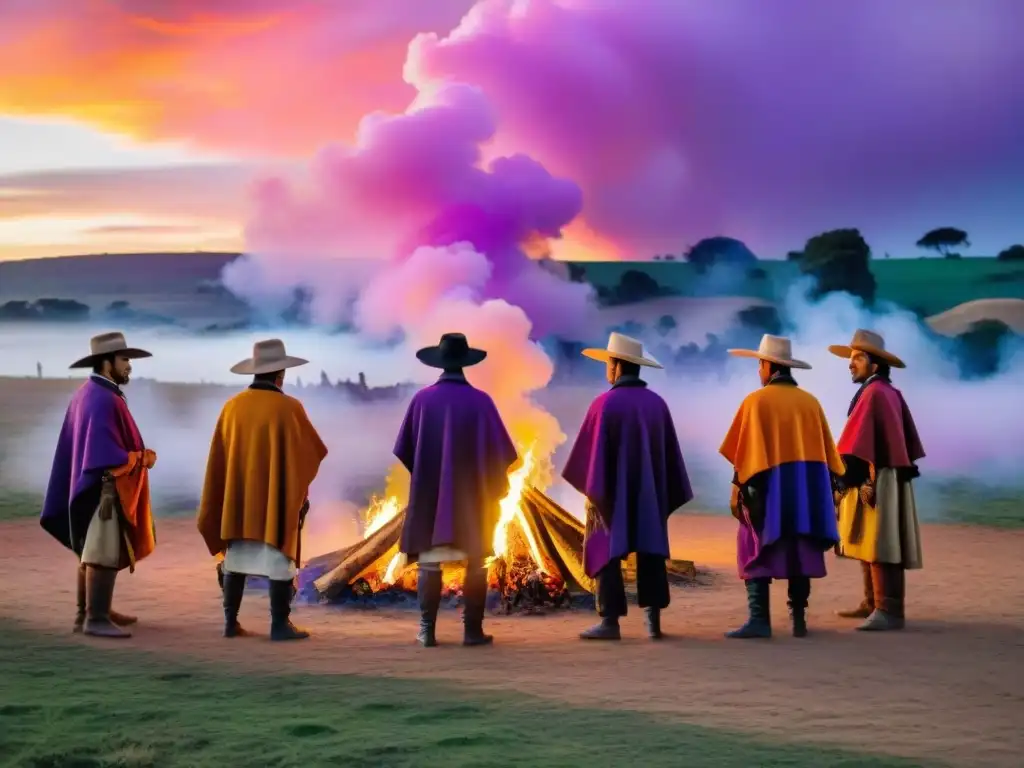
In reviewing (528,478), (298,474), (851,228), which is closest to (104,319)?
(851,228)

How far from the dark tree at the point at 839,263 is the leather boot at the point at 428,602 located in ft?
75.5

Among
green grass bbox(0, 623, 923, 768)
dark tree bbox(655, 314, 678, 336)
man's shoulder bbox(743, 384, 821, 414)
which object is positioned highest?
dark tree bbox(655, 314, 678, 336)

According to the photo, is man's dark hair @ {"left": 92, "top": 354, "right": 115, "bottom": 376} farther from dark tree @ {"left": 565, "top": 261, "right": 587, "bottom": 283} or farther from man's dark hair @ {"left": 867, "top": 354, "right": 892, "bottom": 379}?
dark tree @ {"left": 565, "top": 261, "right": 587, "bottom": 283}

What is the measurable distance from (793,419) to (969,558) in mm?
6251

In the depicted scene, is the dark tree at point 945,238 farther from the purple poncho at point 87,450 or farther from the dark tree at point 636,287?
the purple poncho at point 87,450

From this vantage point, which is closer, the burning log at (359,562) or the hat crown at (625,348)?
the hat crown at (625,348)

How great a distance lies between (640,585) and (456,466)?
159 cm

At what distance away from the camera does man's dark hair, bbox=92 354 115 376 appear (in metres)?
10.7

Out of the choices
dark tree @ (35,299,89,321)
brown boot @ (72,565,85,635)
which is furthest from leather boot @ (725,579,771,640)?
dark tree @ (35,299,89,321)

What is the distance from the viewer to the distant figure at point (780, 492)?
1055 cm

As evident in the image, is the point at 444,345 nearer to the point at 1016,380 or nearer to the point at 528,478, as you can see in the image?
the point at 528,478

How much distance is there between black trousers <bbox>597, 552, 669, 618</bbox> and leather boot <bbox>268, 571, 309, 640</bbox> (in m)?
2.22

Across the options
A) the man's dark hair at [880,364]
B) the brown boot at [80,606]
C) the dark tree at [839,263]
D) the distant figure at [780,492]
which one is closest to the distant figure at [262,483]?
the brown boot at [80,606]

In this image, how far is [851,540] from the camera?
1128 centimetres
